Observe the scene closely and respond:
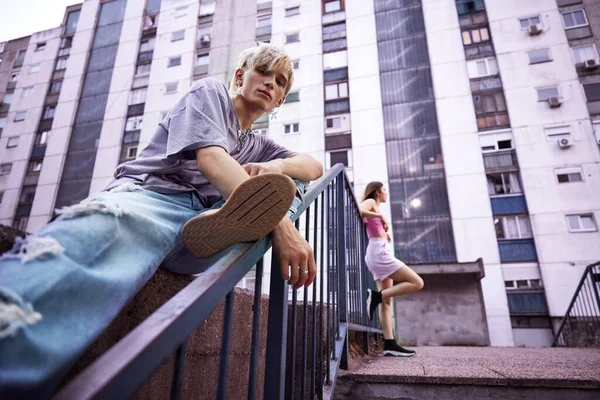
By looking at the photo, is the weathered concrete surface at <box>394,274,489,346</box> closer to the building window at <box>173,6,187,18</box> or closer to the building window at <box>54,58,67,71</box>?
the building window at <box>173,6,187,18</box>

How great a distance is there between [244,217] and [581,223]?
16545mm

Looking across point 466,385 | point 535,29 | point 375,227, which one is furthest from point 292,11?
point 466,385

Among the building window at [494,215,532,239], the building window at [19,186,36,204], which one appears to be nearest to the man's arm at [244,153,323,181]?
the building window at [494,215,532,239]

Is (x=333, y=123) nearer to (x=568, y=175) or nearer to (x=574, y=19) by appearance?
(x=568, y=175)

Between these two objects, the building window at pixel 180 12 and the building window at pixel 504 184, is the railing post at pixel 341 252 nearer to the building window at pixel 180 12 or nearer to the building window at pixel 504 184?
the building window at pixel 504 184

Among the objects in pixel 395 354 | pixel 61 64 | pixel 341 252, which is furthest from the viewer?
pixel 61 64

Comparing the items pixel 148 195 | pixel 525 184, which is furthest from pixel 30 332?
pixel 525 184

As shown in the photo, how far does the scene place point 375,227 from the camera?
12.2 ft

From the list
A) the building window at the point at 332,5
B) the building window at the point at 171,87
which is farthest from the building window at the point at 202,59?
the building window at the point at 332,5

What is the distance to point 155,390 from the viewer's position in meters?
1.09

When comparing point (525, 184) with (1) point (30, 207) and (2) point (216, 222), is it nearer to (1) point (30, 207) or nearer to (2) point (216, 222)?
(2) point (216, 222)

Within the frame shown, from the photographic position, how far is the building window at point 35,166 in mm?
21077

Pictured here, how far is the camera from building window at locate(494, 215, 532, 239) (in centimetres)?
1380

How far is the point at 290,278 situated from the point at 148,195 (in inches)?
20.3
